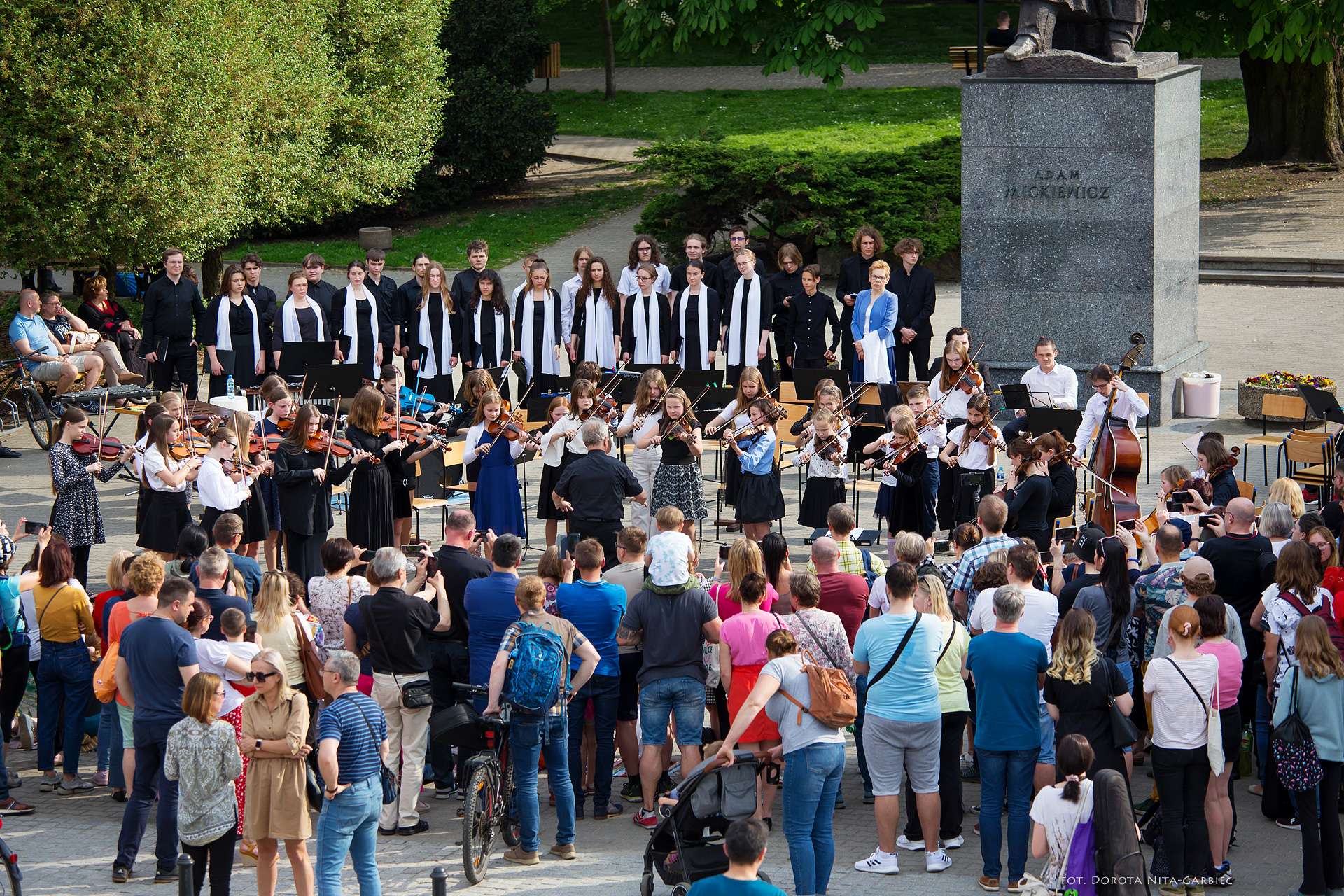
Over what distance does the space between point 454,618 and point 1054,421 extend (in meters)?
5.72

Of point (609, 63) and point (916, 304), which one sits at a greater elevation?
point (609, 63)

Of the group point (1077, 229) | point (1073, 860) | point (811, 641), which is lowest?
point (1073, 860)

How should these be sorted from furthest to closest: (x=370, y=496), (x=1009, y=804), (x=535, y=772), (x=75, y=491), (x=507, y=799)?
(x=370, y=496) → (x=75, y=491) → (x=507, y=799) → (x=535, y=772) → (x=1009, y=804)

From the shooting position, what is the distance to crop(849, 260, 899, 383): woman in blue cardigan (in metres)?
15.6

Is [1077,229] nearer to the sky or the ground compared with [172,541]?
nearer to the sky

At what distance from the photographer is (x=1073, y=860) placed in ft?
22.9

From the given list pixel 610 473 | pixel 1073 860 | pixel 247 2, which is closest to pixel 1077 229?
pixel 610 473

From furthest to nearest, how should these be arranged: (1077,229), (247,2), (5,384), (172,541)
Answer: (247,2) → (5,384) → (1077,229) → (172,541)

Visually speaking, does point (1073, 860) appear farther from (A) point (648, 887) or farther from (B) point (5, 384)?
(B) point (5, 384)

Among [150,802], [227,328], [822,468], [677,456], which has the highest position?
[227,328]

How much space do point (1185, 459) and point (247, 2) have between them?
1400 centimetres

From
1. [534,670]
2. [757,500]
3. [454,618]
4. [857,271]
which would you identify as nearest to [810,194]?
[857,271]

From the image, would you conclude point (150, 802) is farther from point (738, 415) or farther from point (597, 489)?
point (738, 415)

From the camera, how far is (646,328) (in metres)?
16.2
